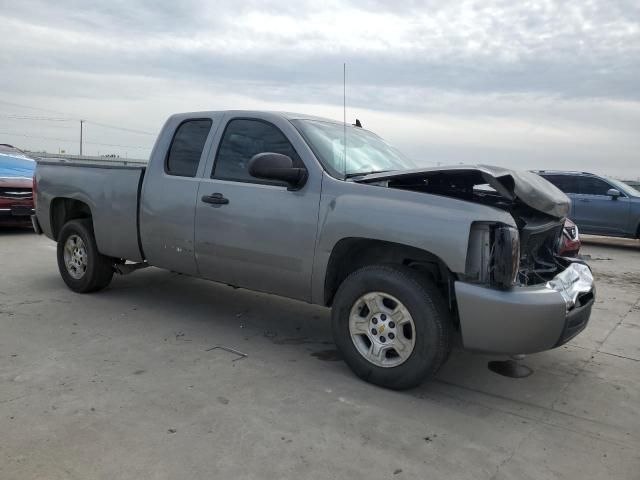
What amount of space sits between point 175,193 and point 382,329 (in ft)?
7.64

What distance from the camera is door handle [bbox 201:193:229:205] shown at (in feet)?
15.1

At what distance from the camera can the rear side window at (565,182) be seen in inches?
502

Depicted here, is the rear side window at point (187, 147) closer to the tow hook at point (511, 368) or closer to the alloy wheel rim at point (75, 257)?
the alloy wheel rim at point (75, 257)

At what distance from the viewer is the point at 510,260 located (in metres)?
3.38

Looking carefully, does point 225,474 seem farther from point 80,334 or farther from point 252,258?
point 80,334

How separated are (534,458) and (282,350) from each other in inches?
84.8

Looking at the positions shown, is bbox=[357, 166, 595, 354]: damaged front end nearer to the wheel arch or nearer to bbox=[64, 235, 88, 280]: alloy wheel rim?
bbox=[64, 235, 88, 280]: alloy wheel rim

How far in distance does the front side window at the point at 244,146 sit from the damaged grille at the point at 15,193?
6696 mm

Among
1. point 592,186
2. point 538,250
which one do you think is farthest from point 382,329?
point 592,186

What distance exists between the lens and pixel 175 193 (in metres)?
4.98

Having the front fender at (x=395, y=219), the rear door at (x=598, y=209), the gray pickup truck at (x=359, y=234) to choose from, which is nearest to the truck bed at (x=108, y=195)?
the gray pickup truck at (x=359, y=234)

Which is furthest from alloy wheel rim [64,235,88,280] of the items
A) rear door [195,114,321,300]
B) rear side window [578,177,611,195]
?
rear side window [578,177,611,195]

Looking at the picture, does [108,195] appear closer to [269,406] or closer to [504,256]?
[269,406]

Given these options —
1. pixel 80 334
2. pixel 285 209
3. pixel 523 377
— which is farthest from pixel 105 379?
pixel 523 377
